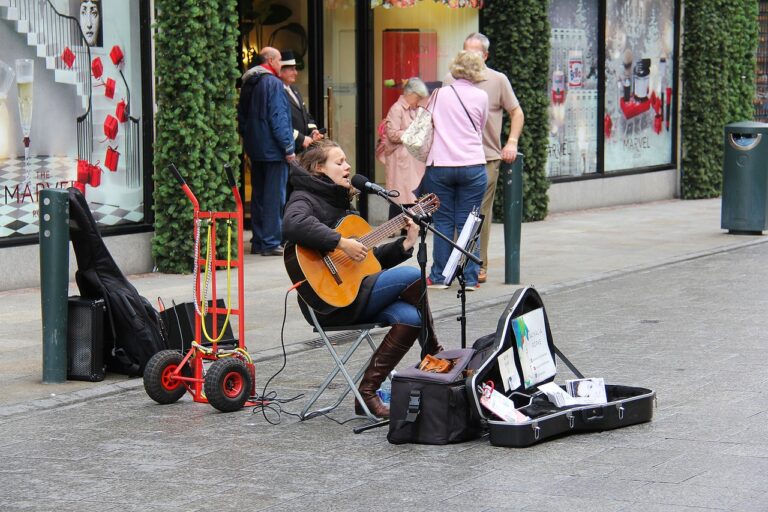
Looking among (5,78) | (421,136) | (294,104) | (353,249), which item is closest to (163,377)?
(353,249)

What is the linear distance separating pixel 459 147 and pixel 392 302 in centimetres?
425

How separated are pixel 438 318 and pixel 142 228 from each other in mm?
3507

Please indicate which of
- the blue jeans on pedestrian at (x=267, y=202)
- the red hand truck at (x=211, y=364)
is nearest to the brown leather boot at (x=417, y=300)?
the red hand truck at (x=211, y=364)

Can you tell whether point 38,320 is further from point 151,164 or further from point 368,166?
point 368,166

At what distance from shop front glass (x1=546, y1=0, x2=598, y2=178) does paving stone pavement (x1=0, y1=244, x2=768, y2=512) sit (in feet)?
32.3

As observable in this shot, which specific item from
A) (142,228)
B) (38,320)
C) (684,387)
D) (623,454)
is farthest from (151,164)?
(623,454)

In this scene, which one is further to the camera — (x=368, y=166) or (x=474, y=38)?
(x=368, y=166)

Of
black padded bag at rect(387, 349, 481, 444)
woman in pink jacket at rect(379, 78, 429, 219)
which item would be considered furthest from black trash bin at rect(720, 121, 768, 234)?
black padded bag at rect(387, 349, 481, 444)

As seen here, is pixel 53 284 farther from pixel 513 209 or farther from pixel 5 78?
pixel 513 209

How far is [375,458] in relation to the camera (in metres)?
6.26

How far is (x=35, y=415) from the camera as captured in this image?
7.28 metres

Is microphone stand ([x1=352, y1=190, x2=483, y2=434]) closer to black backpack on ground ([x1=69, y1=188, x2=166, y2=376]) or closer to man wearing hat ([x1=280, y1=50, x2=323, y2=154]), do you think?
black backpack on ground ([x1=69, y1=188, x2=166, y2=376])

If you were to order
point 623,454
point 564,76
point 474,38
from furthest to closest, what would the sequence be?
point 564,76
point 474,38
point 623,454

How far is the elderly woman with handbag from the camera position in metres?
11.0
